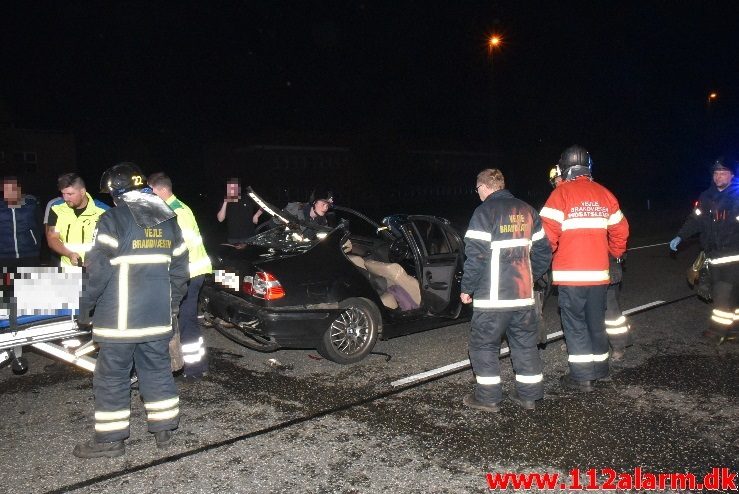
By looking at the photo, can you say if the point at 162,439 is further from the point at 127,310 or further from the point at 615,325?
the point at 615,325

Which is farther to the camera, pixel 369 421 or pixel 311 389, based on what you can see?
pixel 311 389

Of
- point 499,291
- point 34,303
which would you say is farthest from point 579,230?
point 34,303

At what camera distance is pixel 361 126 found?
38.2 meters

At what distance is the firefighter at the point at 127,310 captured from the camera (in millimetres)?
3959

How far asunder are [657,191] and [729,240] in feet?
137

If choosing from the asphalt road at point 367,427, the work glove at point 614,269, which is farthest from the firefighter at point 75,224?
the work glove at point 614,269

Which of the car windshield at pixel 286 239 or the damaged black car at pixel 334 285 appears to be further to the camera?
the car windshield at pixel 286 239

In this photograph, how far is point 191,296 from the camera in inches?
216

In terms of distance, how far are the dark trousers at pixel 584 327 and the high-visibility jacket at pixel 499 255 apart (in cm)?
66

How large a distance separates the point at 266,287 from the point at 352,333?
3.38ft

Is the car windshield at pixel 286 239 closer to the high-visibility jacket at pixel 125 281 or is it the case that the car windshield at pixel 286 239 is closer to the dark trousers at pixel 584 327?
the high-visibility jacket at pixel 125 281

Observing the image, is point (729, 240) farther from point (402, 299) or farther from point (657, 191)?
point (657, 191)

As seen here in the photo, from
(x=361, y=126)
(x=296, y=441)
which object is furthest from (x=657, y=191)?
(x=296, y=441)

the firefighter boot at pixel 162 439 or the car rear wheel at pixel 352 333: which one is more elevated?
the car rear wheel at pixel 352 333
